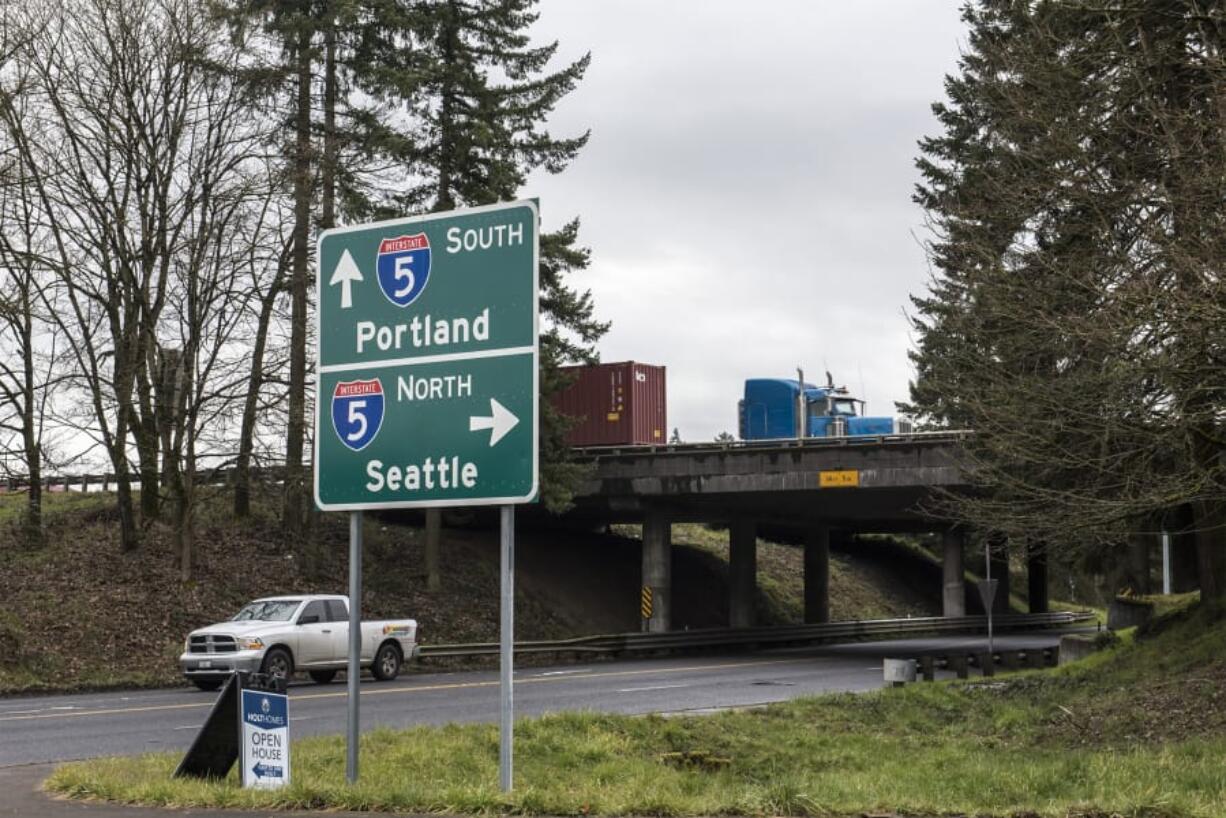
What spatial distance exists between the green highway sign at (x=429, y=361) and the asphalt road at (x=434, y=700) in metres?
6.40

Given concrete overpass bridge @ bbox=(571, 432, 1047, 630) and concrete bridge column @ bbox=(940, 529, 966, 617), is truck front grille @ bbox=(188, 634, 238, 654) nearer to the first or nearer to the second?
concrete overpass bridge @ bbox=(571, 432, 1047, 630)

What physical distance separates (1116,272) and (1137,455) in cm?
276

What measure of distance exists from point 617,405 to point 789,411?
17.8ft

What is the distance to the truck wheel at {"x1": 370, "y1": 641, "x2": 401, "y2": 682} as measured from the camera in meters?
29.0

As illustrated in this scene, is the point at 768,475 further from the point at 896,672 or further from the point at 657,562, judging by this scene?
the point at 896,672

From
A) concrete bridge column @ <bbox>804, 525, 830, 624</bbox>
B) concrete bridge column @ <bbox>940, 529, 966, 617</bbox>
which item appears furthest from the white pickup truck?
concrete bridge column @ <bbox>940, 529, 966, 617</bbox>

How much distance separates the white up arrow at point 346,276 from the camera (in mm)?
11352

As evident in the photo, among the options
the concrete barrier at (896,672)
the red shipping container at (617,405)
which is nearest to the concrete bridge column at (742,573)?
the red shipping container at (617,405)

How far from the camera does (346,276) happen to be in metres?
11.4

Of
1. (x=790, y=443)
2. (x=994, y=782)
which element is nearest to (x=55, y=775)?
(x=994, y=782)

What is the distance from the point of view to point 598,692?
25.1 meters

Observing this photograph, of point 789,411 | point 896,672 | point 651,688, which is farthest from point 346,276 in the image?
point 789,411

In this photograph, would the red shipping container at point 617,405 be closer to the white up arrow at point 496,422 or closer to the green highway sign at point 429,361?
the green highway sign at point 429,361

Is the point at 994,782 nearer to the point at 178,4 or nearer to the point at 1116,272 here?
the point at 1116,272
